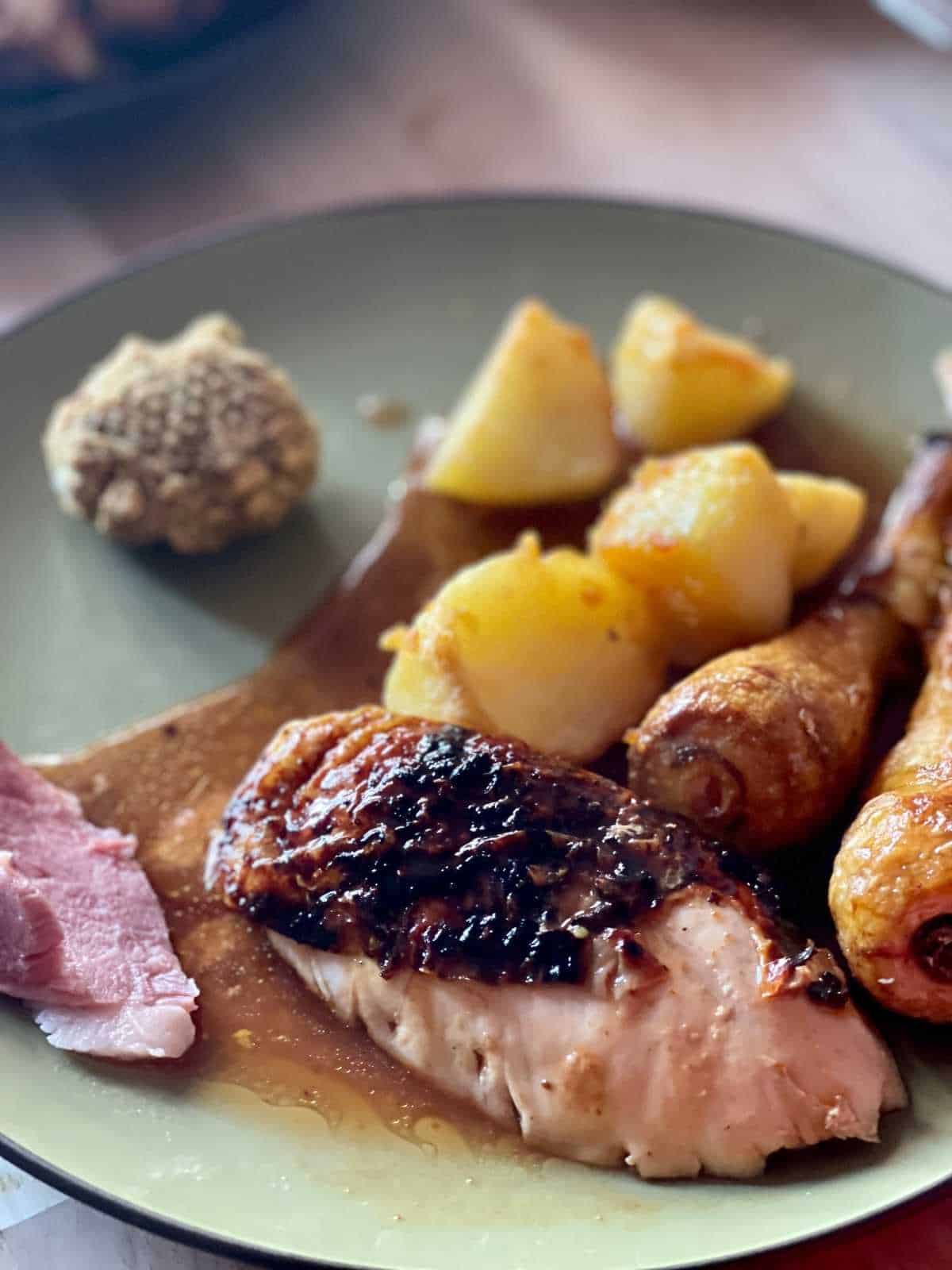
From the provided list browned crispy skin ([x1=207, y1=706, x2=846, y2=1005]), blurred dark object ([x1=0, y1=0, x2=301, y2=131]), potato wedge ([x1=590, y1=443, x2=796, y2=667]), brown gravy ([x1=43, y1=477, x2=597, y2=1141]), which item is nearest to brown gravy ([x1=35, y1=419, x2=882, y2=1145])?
brown gravy ([x1=43, y1=477, x2=597, y2=1141])

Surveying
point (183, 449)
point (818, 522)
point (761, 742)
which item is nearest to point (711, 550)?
point (818, 522)

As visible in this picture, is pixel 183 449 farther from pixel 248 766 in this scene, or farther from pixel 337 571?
pixel 248 766

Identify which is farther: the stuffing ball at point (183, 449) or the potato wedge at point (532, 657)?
the stuffing ball at point (183, 449)

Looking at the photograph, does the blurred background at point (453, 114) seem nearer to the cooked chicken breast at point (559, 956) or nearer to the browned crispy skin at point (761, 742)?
the browned crispy skin at point (761, 742)

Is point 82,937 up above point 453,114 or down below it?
below

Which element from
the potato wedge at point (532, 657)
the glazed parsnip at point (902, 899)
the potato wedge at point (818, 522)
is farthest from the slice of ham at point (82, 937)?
the potato wedge at point (818, 522)

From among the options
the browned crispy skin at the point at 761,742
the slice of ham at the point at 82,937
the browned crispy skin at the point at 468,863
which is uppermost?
the browned crispy skin at the point at 761,742
